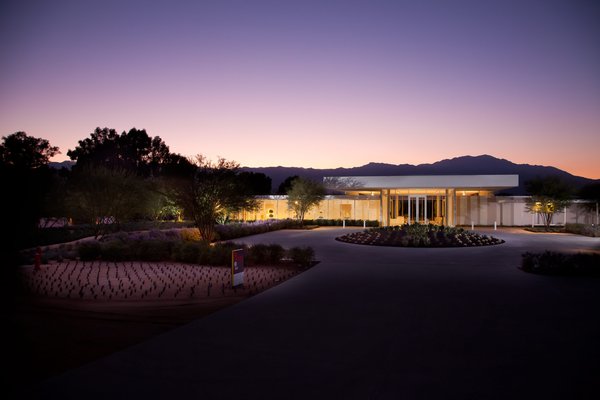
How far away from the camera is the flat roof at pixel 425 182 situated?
103 feet

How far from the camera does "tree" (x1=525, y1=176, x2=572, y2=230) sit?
33.2 m

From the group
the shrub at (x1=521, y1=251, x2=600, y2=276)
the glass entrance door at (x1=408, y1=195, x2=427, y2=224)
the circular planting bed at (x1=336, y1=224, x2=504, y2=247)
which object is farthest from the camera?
the glass entrance door at (x1=408, y1=195, x2=427, y2=224)

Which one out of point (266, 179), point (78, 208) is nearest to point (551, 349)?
point (78, 208)

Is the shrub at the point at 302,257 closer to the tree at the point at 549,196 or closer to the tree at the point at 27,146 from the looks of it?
the tree at the point at 549,196

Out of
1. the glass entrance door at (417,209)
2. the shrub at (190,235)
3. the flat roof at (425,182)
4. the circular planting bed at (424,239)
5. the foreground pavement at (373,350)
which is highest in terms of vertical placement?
the flat roof at (425,182)

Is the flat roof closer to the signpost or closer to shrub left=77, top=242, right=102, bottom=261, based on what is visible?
shrub left=77, top=242, right=102, bottom=261

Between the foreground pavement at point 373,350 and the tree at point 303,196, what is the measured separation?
26371mm

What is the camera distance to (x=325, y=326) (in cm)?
677

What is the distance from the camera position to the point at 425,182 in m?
32.8

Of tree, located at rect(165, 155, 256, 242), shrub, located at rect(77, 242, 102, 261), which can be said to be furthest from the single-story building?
shrub, located at rect(77, 242, 102, 261)

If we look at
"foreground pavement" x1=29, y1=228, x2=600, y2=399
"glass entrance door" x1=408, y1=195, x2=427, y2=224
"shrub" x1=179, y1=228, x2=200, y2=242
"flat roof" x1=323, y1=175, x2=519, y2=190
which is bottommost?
"foreground pavement" x1=29, y1=228, x2=600, y2=399

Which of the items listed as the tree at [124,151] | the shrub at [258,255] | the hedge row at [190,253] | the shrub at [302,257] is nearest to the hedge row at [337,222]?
the hedge row at [190,253]

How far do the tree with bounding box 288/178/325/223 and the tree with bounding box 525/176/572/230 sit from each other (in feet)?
54.7

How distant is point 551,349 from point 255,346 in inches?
149
